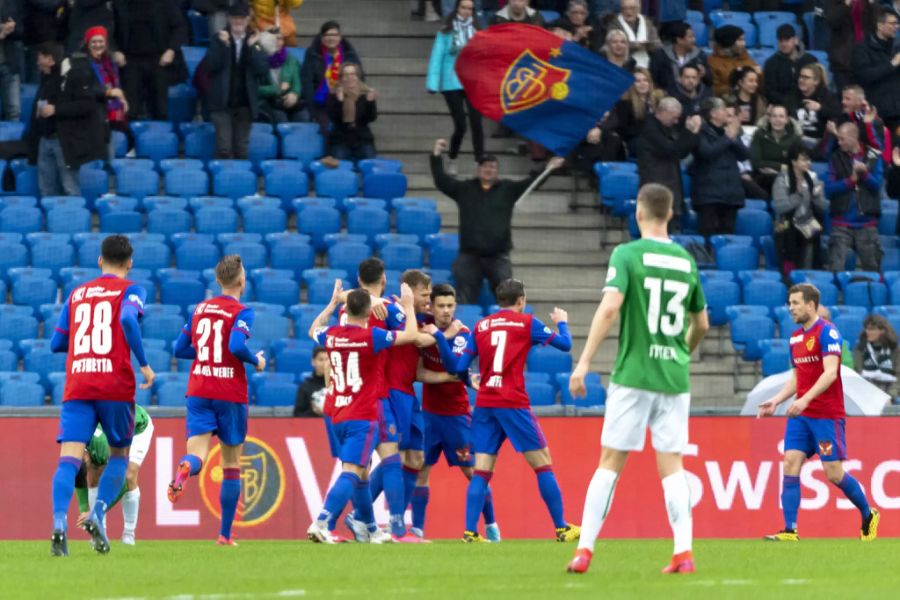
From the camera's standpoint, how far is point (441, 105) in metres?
22.9

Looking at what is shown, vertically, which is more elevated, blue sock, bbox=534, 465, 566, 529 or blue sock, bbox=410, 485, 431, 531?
blue sock, bbox=534, 465, 566, 529

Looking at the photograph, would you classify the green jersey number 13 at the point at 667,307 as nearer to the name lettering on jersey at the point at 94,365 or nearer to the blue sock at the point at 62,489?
the name lettering on jersey at the point at 94,365

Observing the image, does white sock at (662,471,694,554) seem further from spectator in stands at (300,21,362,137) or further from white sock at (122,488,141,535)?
spectator in stands at (300,21,362,137)

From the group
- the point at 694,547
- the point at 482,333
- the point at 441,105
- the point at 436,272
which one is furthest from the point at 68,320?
the point at 441,105

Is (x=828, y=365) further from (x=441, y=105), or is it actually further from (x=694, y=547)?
(x=441, y=105)

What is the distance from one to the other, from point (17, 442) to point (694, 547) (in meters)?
6.05

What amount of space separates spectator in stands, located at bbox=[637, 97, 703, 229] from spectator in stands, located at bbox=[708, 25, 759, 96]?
8.43ft

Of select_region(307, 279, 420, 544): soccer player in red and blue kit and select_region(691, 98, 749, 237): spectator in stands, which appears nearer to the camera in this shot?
select_region(307, 279, 420, 544): soccer player in red and blue kit

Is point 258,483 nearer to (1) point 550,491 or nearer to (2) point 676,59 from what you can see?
(1) point 550,491

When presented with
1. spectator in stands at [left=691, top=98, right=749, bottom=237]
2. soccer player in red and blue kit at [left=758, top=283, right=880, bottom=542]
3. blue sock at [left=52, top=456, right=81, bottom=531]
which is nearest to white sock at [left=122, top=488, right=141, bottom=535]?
blue sock at [left=52, top=456, right=81, bottom=531]

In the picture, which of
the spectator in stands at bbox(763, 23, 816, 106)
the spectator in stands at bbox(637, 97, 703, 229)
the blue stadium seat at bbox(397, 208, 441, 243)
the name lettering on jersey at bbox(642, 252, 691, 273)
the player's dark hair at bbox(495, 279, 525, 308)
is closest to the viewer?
the name lettering on jersey at bbox(642, 252, 691, 273)

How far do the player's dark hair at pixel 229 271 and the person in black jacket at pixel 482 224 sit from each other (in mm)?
6137

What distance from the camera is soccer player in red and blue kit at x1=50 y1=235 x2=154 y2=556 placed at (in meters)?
12.0

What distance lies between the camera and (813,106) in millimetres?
22719
